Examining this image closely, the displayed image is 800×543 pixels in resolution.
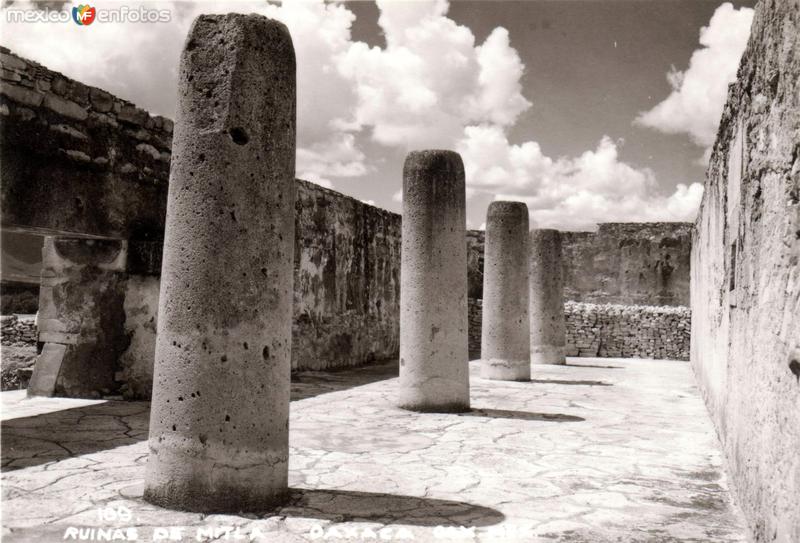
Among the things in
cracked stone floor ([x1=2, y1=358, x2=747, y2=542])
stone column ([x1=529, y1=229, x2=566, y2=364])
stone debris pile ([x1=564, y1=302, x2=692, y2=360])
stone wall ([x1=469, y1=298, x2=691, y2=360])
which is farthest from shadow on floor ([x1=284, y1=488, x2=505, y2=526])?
stone debris pile ([x1=564, y1=302, x2=692, y2=360])

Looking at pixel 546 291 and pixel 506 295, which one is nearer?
pixel 506 295

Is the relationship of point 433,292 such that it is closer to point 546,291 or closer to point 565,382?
point 565,382

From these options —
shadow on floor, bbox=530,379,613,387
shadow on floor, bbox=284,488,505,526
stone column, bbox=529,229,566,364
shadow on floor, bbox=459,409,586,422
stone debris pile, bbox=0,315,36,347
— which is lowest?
shadow on floor, bbox=284,488,505,526

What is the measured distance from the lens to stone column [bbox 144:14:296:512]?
374cm

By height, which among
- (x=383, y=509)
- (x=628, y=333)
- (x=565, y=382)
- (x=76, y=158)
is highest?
(x=76, y=158)

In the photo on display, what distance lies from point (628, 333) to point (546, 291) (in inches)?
188

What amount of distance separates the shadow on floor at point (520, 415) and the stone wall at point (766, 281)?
83.0 inches

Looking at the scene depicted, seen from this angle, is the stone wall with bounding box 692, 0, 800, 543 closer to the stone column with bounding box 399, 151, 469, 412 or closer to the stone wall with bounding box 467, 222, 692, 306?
the stone column with bounding box 399, 151, 469, 412

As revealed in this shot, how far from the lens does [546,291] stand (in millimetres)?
14164

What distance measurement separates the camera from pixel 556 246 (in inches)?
558

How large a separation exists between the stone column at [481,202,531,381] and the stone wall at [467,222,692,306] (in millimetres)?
14019

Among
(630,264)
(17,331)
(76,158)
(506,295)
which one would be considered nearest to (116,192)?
(76,158)

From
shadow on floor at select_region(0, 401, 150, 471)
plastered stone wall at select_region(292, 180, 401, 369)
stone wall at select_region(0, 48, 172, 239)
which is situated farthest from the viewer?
plastered stone wall at select_region(292, 180, 401, 369)

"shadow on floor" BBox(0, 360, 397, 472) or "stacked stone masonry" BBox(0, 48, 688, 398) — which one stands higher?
"stacked stone masonry" BBox(0, 48, 688, 398)
